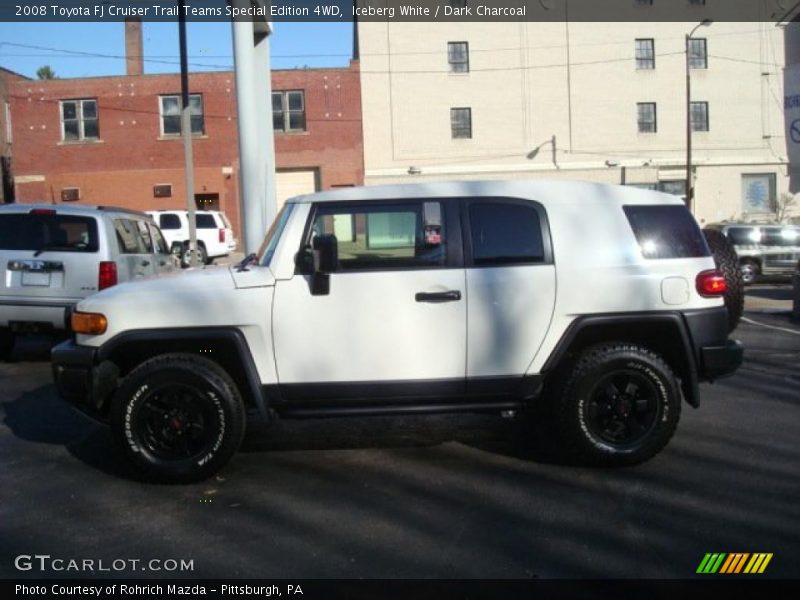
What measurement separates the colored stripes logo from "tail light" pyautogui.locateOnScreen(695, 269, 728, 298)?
2.01 meters

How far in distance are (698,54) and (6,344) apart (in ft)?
118

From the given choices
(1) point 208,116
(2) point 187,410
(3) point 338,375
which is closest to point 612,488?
(3) point 338,375

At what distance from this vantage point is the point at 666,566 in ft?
13.8

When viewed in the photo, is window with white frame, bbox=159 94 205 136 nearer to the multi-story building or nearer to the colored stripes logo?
the multi-story building

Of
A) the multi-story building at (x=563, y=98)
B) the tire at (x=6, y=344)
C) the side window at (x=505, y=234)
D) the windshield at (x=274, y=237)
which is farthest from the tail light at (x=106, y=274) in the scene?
the multi-story building at (x=563, y=98)

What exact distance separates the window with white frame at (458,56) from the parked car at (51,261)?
101 ft

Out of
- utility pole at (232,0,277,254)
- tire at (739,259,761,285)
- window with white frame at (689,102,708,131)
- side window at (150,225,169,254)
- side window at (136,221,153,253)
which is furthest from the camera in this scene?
window with white frame at (689,102,708,131)

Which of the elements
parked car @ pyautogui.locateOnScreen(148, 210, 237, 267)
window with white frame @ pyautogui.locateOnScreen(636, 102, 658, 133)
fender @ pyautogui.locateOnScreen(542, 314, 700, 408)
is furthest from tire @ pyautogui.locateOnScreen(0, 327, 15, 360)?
window with white frame @ pyautogui.locateOnScreen(636, 102, 658, 133)

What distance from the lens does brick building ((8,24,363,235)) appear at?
36.7m

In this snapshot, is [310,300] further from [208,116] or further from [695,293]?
[208,116]

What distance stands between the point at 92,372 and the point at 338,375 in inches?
62.6

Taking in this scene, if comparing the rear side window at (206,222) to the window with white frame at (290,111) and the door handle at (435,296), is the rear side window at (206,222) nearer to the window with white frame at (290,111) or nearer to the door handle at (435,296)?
the window with white frame at (290,111)

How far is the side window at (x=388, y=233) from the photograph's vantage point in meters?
5.66

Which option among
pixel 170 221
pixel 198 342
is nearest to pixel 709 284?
pixel 198 342
